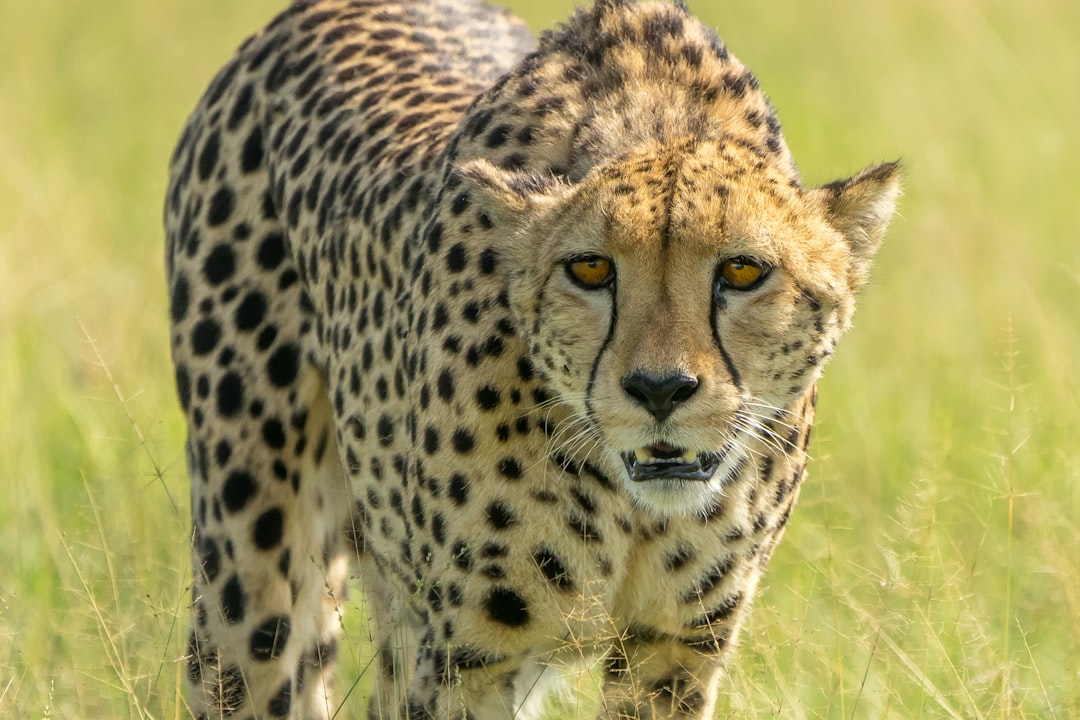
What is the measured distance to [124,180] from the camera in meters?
9.05

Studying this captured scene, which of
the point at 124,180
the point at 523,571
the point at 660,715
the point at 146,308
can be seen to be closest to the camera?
the point at 523,571

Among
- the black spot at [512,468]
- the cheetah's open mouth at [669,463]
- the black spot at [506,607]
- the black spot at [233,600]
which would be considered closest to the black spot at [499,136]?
the black spot at [512,468]

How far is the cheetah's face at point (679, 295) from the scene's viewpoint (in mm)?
2930

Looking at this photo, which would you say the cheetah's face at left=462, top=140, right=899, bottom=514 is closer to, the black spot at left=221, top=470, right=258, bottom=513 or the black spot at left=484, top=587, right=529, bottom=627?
the black spot at left=484, top=587, right=529, bottom=627

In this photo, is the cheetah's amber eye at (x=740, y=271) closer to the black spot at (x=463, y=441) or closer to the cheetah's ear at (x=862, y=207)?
the cheetah's ear at (x=862, y=207)

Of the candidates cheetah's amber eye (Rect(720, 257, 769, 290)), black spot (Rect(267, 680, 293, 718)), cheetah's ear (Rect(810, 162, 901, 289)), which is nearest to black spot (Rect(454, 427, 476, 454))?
cheetah's amber eye (Rect(720, 257, 769, 290))

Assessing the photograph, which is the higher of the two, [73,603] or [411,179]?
[411,179]

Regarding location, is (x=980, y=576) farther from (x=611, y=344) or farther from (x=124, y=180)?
(x=124, y=180)

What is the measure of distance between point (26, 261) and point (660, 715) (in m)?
4.41

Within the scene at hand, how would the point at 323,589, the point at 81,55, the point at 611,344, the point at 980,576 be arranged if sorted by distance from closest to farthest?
the point at 611,344
the point at 323,589
the point at 980,576
the point at 81,55

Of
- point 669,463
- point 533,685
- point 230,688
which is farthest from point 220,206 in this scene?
point 669,463

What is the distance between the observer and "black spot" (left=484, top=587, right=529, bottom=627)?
3.26m

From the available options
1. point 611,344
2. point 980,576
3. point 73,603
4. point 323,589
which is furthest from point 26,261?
point 611,344

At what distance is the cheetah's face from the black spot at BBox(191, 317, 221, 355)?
1056 millimetres
